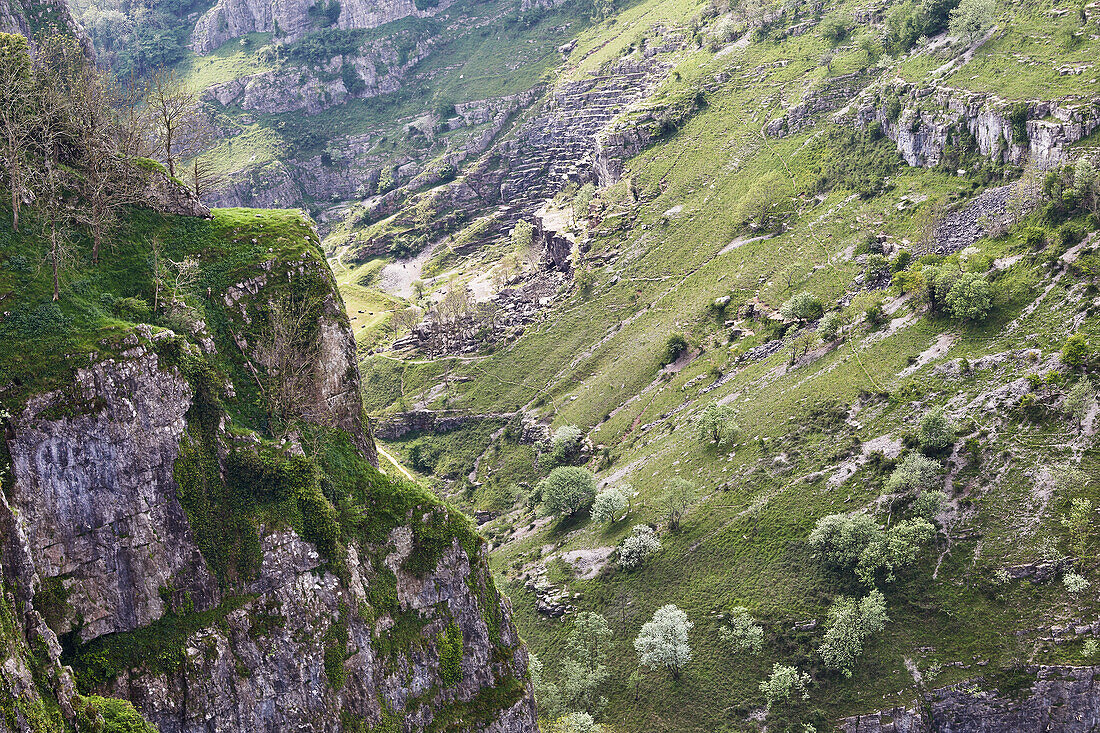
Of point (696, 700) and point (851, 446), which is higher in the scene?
point (851, 446)

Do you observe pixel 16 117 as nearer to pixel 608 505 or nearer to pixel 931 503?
pixel 608 505

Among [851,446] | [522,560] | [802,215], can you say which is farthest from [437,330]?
[851,446]

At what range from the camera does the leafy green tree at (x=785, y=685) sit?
88.1m

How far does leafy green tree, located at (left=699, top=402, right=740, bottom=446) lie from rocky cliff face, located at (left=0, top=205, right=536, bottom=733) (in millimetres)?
54027

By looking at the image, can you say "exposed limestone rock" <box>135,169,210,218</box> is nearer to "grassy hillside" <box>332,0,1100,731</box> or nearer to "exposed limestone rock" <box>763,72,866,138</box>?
"grassy hillside" <box>332,0,1100,731</box>

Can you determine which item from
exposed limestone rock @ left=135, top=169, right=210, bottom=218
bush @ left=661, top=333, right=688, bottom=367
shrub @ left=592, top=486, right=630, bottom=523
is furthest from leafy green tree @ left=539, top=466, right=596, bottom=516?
exposed limestone rock @ left=135, top=169, right=210, bottom=218

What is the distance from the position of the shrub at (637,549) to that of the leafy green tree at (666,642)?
12.5 m

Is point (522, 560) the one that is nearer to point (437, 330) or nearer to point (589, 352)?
point (589, 352)

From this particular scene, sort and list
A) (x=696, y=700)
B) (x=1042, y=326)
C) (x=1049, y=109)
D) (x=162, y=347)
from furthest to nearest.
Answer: (x=1049, y=109) → (x=1042, y=326) → (x=696, y=700) → (x=162, y=347)

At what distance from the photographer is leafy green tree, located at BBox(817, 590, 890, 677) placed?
8750 cm

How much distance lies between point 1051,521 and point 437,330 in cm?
13769

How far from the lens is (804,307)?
13012cm

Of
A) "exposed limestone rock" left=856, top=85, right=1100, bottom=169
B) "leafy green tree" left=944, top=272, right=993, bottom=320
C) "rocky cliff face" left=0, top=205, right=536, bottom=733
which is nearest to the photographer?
"rocky cliff face" left=0, top=205, right=536, bottom=733

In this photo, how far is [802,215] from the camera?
157 m
